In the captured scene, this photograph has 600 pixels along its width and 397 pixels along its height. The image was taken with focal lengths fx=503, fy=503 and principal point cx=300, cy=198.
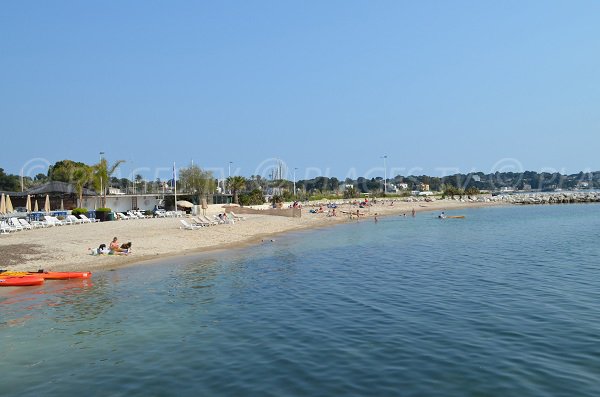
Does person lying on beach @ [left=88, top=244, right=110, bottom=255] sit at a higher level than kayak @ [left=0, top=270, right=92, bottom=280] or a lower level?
higher

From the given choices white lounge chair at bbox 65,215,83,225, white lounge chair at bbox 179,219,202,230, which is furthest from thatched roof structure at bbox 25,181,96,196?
white lounge chair at bbox 179,219,202,230

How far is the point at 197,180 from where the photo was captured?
257 ft

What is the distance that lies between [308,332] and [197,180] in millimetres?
69323

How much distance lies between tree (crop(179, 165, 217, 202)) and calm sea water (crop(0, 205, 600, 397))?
189 feet

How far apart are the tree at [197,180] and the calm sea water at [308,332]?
189 feet

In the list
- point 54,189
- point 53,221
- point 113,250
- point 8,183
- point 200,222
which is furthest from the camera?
point 8,183

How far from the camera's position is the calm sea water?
27.0 feet

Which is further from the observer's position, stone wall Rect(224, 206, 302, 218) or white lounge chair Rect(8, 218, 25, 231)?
stone wall Rect(224, 206, 302, 218)

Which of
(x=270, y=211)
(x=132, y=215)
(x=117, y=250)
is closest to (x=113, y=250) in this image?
(x=117, y=250)

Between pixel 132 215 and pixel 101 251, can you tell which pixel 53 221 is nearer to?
pixel 132 215

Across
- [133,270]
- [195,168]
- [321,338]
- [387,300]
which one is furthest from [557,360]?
[195,168]


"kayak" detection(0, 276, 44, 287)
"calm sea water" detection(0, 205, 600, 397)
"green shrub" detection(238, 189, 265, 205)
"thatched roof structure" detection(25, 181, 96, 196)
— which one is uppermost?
"thatched roof structure" detection(25, 181, 96, 196)

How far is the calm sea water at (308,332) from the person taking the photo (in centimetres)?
824

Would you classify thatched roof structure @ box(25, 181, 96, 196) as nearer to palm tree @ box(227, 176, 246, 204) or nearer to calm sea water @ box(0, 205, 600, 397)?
palm tree @ box(227, 176, 246, 204)
